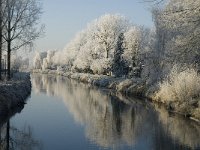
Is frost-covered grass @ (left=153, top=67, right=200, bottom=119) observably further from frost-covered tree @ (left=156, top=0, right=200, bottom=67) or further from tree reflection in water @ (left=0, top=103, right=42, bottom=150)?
tree reflection in water @ (left=0, top=103, right=42, bottom=150)

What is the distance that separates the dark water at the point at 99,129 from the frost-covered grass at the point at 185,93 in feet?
3.57

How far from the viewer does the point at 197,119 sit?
25781mm

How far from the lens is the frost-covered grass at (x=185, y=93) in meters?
28.1

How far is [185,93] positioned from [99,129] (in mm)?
9093

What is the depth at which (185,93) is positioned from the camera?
29.3m

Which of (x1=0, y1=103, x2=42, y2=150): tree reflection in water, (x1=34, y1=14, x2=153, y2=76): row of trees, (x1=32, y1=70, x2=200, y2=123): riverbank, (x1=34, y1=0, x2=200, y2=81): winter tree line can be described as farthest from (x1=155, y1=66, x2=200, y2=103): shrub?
(x1=34, y1=14, x2=153, y2=76): row of trees

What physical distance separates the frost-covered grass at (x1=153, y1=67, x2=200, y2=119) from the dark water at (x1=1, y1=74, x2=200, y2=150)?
1.09 meters

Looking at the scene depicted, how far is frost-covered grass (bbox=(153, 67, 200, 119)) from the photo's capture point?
28062 millimetres

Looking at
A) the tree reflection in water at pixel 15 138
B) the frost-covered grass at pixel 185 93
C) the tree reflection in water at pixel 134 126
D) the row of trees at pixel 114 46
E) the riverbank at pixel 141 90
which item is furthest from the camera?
the row of trees at pixel 114 46

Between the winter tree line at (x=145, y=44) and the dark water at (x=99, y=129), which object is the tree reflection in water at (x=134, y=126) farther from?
the winter tree line at (x=145, y=44)

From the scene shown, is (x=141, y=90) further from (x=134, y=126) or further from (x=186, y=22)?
(x=186, y=22)

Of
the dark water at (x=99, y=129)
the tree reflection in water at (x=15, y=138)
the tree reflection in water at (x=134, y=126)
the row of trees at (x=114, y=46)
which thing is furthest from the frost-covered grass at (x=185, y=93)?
the row of trees at (x=114, y=46)

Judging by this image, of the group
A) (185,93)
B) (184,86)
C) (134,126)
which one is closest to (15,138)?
(134,126)

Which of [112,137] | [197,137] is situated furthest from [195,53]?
[112,137]
